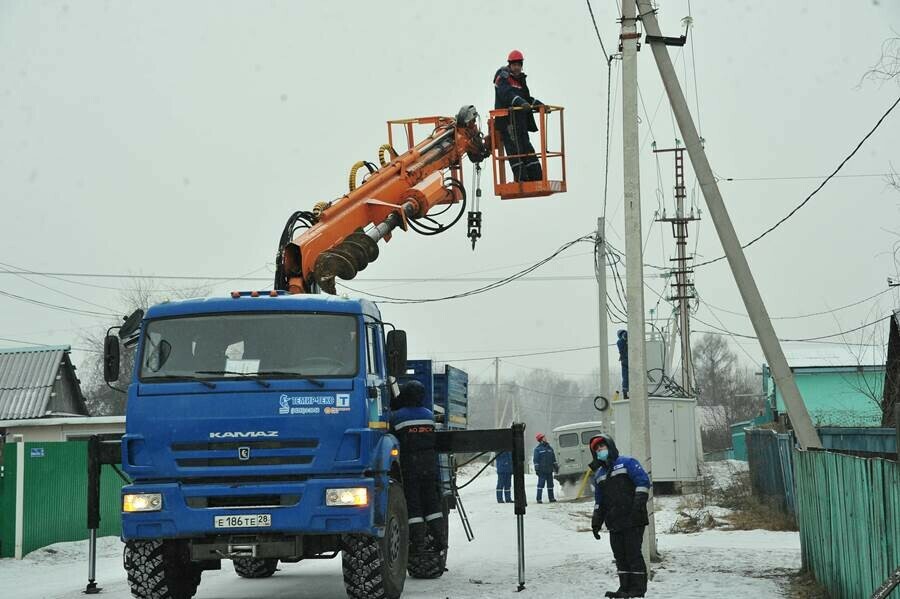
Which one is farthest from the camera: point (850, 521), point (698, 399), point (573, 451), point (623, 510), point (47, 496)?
point (698, 399)

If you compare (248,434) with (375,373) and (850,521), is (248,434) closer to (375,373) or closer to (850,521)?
(375,373)

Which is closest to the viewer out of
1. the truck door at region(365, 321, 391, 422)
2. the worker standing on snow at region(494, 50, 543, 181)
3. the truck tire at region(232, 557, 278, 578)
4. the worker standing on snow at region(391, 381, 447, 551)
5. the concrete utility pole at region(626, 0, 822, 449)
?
the truck door at region(365, 321, 391, 422)

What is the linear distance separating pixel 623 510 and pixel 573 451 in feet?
80.2

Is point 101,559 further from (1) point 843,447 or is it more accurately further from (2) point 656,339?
(2) point 656,339

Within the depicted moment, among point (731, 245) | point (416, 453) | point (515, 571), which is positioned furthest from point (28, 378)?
point (731, 245)

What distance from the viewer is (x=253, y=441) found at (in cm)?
988

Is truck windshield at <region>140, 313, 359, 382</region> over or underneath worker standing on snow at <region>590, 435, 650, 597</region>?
over

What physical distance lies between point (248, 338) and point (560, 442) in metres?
26.7

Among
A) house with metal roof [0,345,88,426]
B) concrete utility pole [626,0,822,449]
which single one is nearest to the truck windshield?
concrete utility pole [626,0,822,449]

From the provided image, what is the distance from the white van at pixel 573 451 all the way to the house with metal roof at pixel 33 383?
15310 millimetres

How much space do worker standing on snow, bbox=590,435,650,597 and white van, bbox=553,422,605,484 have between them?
2342cm

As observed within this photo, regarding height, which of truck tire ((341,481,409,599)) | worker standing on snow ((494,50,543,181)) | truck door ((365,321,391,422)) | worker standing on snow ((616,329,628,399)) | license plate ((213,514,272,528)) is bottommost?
truck tire ((341,481,409,599))

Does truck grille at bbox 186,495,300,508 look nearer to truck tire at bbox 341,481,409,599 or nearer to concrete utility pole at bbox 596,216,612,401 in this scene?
truck tire at bbox 341,481,409,599

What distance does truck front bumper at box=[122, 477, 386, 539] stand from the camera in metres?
9.80
